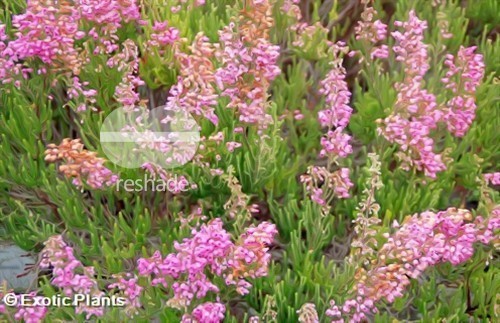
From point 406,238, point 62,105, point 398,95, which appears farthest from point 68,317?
point 398,95

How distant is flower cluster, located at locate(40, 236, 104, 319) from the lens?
3688mm

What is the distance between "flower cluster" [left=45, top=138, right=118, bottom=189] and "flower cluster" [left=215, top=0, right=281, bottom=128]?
71 centimetres

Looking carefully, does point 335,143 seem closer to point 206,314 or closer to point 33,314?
point 206,314

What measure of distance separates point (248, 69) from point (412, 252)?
1217mm

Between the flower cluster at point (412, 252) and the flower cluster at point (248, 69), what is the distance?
2.86 feet

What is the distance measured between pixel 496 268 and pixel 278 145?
1293 millimetres

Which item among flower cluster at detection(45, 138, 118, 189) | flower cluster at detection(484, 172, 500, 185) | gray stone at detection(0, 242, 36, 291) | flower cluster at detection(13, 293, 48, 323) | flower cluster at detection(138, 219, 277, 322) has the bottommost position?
gray stone at detection(0, 242, 36, 291)

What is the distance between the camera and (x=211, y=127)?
396 centimetres

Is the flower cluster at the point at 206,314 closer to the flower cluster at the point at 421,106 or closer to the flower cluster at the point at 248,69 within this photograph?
the flower cluster at the point at 248,69

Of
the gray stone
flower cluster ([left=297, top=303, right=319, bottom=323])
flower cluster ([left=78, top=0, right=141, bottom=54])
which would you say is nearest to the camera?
flower cluster ([left=297, top=303, right=319, bottom=323])

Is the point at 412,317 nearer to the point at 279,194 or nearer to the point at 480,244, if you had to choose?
the point at 480,244

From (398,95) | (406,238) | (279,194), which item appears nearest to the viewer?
(406,238)

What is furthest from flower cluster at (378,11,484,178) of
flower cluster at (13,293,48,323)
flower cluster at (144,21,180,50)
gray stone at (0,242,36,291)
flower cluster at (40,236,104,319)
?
gray stone at (0,242,36,291)

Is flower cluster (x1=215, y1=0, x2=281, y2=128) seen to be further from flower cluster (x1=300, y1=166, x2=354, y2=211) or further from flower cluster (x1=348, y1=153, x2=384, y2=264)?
flower cluster (x1=348, y1=153, x2=384, y2=264)
